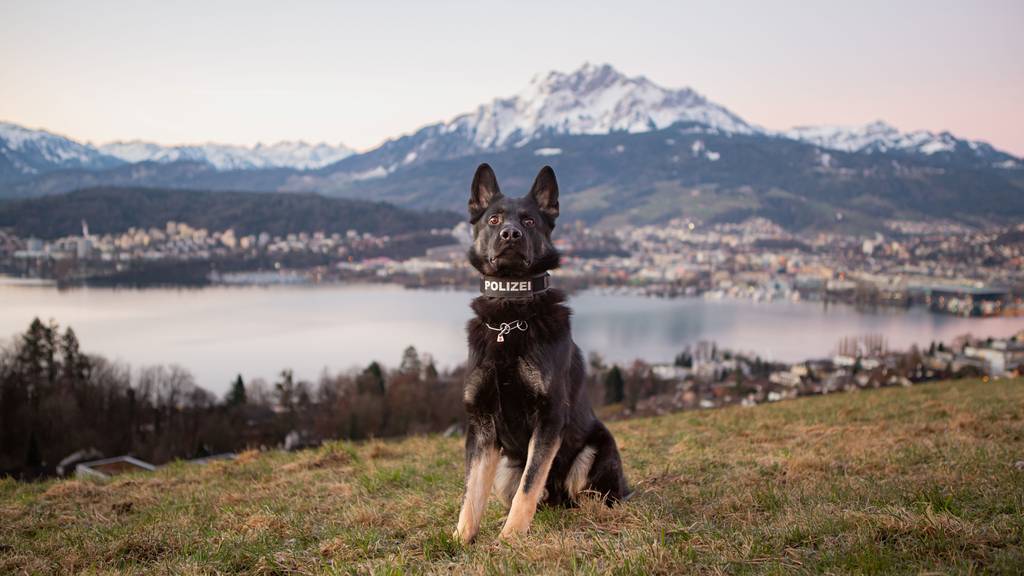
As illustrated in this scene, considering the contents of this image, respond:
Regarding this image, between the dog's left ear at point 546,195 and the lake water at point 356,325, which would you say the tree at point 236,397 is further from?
the dog's left ear at point 546,195

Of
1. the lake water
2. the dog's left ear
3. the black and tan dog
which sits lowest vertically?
the lake water

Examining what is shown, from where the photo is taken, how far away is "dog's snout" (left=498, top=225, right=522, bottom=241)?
3600 millimetres

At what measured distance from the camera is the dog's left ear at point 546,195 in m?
3.88

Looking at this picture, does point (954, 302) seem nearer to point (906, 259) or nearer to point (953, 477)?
point (906, 259)

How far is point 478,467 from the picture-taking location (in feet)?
11.8

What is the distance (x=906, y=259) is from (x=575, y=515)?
162001mm

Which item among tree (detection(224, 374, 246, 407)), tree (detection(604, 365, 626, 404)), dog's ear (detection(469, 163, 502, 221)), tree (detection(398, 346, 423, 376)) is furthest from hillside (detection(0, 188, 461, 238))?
dog's ear (detection(469, 163, 502, 221))

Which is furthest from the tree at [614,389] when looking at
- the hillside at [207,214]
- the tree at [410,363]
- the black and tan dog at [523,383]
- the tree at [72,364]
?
the hillside at [207,214]

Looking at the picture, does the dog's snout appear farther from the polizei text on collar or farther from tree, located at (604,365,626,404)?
tree, located at (604,365,626,404)

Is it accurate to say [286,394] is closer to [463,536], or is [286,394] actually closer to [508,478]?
[508,478]

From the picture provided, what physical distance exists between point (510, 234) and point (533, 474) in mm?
1238

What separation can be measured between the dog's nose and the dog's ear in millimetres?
404

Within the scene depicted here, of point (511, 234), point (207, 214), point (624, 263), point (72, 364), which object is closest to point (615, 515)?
point (511, 234)

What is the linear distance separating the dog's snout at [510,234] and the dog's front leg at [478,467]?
965 millimetres
